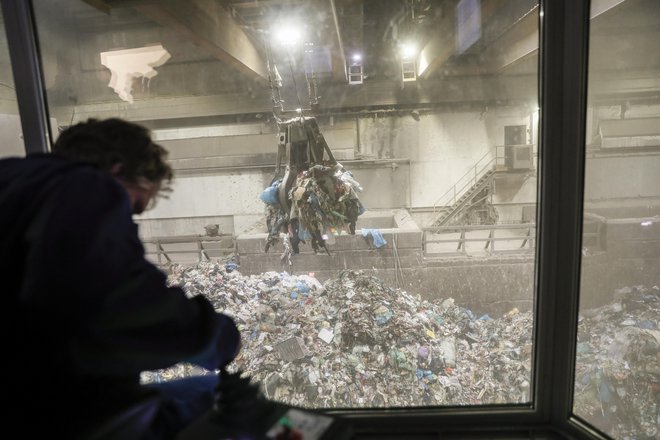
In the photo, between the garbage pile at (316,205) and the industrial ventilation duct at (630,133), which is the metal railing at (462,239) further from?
the industrial ventilation duct at (630,133)

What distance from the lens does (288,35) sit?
1.61 metres

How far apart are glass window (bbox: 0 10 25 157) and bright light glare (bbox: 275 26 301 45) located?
3.13 ft

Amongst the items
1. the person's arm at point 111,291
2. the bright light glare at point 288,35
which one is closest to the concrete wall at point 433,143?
the bright light glare at point 288,35

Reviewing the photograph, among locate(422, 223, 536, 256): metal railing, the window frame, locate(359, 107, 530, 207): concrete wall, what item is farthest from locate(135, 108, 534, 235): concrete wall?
the window frame

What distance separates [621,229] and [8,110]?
7.16ft

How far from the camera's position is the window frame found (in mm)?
925

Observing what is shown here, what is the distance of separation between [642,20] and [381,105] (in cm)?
100

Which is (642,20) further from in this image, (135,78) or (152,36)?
(135,78)

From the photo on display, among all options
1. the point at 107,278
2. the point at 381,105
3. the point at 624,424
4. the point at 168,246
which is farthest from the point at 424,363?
the point at 107,278

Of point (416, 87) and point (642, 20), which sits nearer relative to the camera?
point (642, 20)

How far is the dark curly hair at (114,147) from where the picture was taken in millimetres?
643

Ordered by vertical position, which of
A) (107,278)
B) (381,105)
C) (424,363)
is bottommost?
(424,363)

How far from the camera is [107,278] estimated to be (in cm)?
48

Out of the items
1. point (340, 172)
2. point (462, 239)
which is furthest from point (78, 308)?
point (462, 239)
